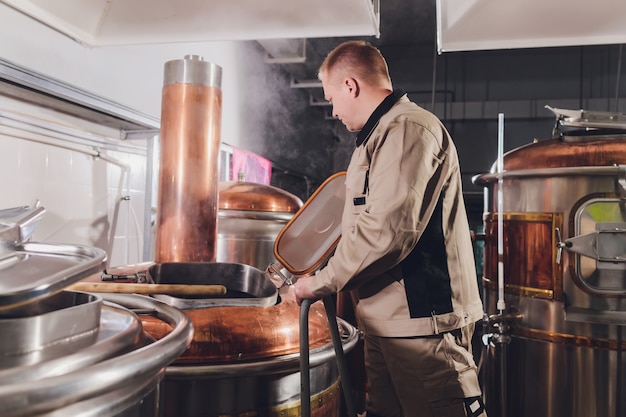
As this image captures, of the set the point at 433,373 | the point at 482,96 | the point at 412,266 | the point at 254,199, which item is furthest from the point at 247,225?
the point at 482,96

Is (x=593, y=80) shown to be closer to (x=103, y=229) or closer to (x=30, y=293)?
(x=103, y=229)

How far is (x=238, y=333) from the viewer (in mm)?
1696

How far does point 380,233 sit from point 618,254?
5.65 ft

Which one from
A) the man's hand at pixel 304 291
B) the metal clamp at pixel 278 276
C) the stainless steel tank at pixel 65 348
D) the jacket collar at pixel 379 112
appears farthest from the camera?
the metal clamp at pixel 278 276

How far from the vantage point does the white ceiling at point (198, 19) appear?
2439 millimetres

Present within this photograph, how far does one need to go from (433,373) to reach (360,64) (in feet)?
3.83

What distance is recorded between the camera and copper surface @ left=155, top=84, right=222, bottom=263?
2.35m

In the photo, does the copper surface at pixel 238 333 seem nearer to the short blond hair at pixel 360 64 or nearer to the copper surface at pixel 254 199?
the short blond hair at pixel 360 64

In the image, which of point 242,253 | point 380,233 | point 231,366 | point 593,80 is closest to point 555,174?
point 380,233

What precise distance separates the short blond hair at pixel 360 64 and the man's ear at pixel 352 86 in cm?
2

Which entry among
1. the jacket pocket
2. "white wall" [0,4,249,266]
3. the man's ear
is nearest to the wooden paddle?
the jacket pocket

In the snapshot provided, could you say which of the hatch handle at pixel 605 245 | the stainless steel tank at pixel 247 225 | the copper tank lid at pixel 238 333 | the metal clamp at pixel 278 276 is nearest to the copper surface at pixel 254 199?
the stainless steel tank at pixel 247 225

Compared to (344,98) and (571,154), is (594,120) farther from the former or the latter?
(344,98)

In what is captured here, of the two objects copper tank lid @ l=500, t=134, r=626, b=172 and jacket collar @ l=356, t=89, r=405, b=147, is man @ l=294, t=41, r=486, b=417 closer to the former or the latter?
jacket collar @ l=356, t=89, r=405, b=147
